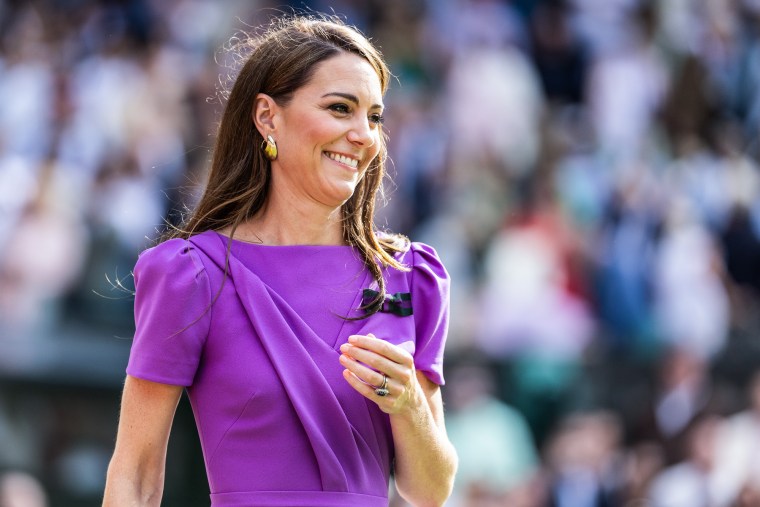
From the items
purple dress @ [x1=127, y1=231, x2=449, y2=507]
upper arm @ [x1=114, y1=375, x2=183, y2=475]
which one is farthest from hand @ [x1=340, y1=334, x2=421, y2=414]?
upper arm @ [x1=114, y1=375, x2=183, y2=475]

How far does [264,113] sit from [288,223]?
0.25 meters

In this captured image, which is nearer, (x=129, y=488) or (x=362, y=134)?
(x=129, y=488)

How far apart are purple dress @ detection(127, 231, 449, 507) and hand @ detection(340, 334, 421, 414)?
15cm

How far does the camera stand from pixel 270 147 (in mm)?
3102

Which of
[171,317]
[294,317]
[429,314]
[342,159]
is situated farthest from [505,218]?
[171,317]

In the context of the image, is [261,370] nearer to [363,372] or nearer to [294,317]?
[294,317]

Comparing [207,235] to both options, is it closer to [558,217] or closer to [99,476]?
[99,476]

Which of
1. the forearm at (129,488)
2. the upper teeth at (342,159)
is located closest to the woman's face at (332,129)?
the upper teeth at (342,159)

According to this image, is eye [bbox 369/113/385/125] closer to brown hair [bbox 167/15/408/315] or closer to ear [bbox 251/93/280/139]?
brown hair [bbox 167/15/408/315]

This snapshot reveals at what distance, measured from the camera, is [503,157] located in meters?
10.6

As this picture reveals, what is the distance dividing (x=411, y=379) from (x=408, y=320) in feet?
0.91

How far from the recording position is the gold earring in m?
3.09

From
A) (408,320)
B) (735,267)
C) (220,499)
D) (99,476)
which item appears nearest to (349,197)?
(408,320)

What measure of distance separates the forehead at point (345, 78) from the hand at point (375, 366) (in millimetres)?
554
